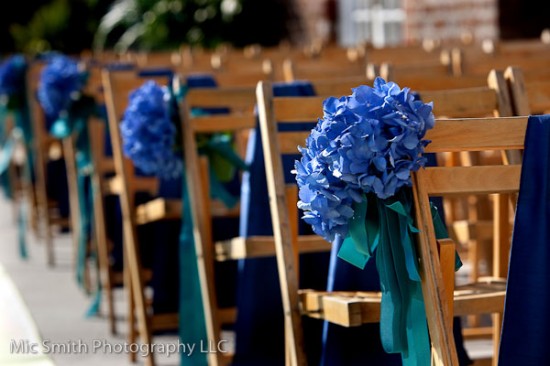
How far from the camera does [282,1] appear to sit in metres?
16.8

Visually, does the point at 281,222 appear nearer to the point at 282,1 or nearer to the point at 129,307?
the point at 129,307

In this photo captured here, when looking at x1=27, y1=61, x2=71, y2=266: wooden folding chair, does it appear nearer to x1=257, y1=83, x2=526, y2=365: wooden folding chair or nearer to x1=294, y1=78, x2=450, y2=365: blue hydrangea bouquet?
x1=257, y1=83, x2=526, y2=365: wooden folding chair

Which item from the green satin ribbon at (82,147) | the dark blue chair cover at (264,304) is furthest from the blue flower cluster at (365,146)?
the green satin ribbon at (82,147)

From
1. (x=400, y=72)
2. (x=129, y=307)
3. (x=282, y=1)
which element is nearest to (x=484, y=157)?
(x=400, y=72)

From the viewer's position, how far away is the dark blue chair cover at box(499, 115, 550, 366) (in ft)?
10.3

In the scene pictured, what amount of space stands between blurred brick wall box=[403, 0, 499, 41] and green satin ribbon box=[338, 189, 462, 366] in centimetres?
933

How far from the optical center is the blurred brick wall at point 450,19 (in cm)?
1253

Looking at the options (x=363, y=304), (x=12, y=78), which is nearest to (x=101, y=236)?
(x=12, y=78)

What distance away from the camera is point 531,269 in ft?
10.4

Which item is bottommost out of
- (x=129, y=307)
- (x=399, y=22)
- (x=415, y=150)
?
(x=129, y=307)

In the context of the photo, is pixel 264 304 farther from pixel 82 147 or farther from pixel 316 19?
pixel 316 19

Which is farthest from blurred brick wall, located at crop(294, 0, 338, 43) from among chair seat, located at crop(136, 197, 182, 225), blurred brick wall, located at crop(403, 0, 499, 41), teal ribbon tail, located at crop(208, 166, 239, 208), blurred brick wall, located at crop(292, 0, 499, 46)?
teal ribbon tail, located at crop(208, 166, 239, 208)

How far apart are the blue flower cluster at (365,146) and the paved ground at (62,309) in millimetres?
1270

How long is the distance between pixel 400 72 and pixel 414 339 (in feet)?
7.94
